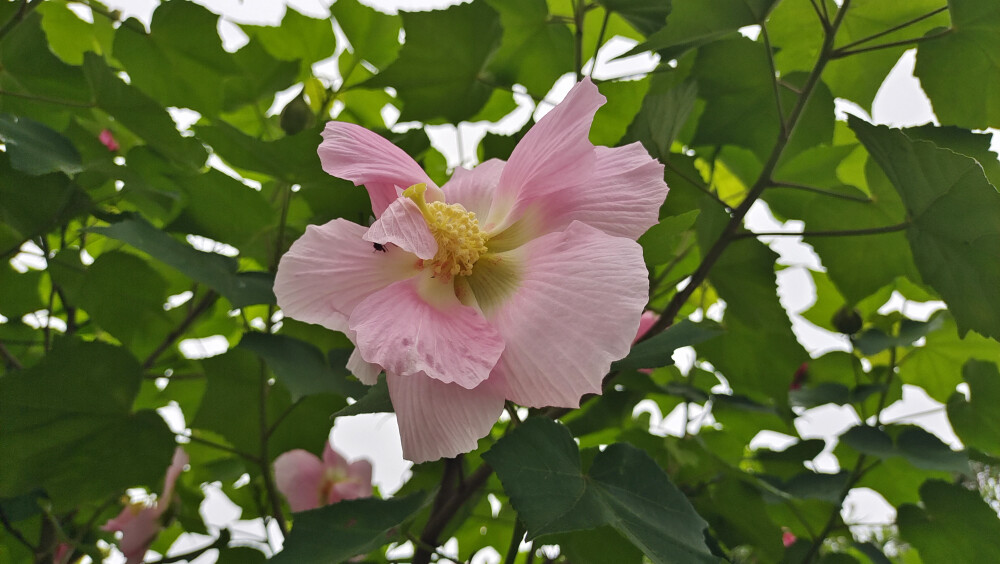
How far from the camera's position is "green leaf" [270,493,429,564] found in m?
0.40

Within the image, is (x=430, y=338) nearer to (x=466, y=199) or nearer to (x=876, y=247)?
(x=466, y=199)

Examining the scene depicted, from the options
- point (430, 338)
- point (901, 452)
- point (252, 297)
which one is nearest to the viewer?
point (430, 338)

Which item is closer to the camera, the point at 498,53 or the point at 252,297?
the point at 252,297

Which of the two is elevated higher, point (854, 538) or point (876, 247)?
point (876, 247)

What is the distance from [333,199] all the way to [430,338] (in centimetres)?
25

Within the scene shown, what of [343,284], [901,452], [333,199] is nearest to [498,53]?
[333,199]

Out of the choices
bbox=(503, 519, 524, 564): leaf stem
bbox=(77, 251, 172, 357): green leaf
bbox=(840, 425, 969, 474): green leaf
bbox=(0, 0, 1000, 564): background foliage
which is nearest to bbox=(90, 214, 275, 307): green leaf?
bbox=(0, 0, 1000, 564): background foliage

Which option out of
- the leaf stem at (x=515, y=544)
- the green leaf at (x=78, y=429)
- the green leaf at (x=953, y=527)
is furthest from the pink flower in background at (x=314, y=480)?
the green leaf at (x=953, y=527)

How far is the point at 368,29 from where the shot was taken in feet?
2.28

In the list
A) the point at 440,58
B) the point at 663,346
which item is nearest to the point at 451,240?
the point at 663,346

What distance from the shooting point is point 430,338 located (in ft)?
1.07

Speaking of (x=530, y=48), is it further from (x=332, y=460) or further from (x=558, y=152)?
(x=332, y=460)

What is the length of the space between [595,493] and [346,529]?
154 mm

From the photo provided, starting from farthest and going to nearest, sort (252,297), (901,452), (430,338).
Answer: (901,452), (252,297), (430,338)
